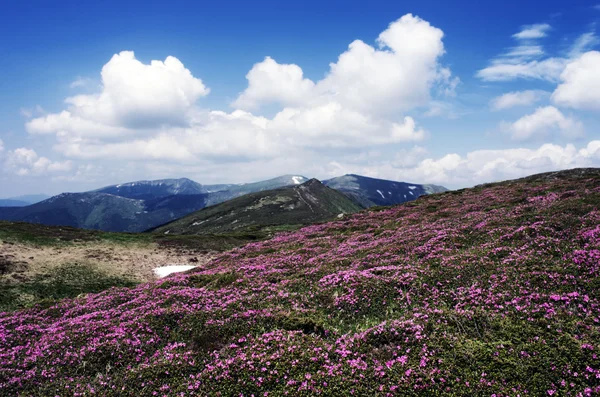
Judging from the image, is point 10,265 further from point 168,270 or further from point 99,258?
point 168,270

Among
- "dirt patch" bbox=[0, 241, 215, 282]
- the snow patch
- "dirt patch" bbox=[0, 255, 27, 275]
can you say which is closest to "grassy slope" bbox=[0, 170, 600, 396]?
"dirt patch" bbox=[0, 255, 27, 275]

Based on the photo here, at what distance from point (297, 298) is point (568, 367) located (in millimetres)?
10660

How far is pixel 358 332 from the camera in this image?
1181 cm

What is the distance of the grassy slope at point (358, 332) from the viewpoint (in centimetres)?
853

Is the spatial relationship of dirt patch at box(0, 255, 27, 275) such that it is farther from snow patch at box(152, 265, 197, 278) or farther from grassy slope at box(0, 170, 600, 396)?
grassy slope at box(0, 170, 600, 396)

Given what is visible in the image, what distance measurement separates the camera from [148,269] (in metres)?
44.8

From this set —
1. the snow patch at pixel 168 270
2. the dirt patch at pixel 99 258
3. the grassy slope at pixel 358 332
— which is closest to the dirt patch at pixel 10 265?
the dirt patch at pixel 99 258

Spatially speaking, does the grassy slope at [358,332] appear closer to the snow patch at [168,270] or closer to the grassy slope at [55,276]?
the grassy slope at [55,276]

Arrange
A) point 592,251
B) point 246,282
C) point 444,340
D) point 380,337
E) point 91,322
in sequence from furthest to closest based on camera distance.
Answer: point 246,282 → point 91,322 → point 592,251 → point 380,337 → point 444,340

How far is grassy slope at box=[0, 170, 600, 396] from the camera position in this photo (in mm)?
8531

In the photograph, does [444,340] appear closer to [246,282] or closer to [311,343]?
[311,343]

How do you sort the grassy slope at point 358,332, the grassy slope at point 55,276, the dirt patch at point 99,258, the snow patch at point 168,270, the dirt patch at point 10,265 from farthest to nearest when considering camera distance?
the snow patch at point 168,270, the dirt patch at point 99,258, the dirt patch at point 10,265, the grassy slope at point 55,276, the grassy slope at point 358,332

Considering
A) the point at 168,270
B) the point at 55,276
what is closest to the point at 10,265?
the point at 55,276

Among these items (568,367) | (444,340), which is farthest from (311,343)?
(568,367)
